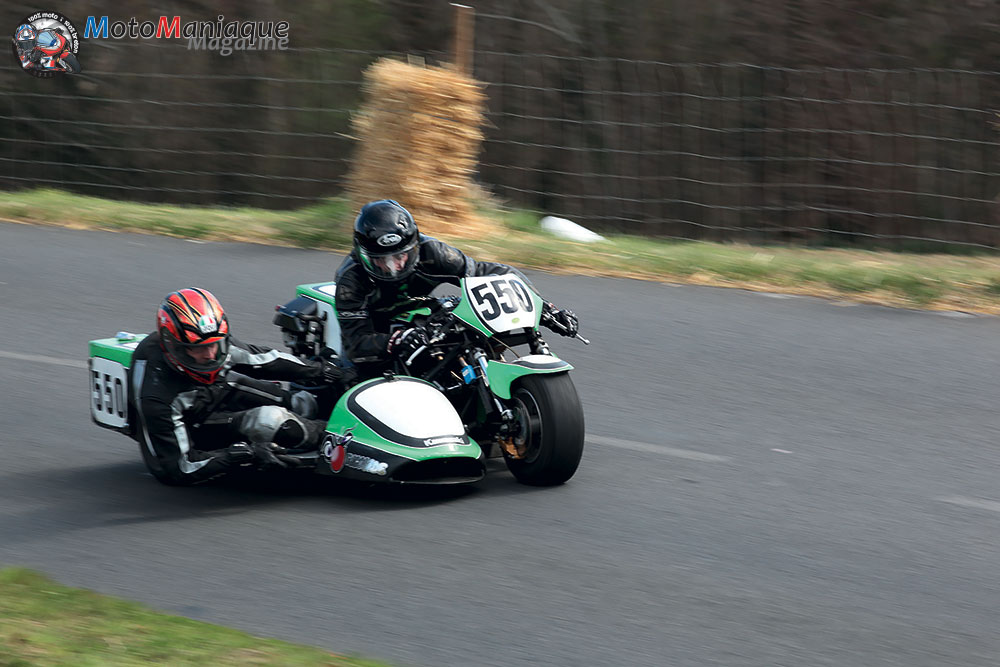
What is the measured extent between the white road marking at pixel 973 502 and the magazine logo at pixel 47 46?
1494cm

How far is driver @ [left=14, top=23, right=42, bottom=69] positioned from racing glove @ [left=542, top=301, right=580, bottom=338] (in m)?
13.9

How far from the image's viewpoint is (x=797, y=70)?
13914 mm

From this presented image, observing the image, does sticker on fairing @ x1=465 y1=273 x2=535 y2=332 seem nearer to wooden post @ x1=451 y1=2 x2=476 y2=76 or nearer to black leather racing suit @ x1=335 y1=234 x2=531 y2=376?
black leather racing suit @ x1=335 y1=234 x2=531 y2=376

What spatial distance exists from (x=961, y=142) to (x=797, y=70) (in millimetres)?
1777

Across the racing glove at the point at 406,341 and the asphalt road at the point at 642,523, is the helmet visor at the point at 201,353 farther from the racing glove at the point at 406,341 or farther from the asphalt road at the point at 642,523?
the racing glove at the point at 406,341

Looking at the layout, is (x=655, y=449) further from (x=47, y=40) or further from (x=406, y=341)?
(x=47, y=40)

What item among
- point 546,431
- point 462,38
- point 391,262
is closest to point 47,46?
point 462,38

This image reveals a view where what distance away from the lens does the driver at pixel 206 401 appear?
6.21 meters

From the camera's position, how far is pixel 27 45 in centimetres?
1861

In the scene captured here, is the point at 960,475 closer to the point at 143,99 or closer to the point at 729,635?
the point at 729,635

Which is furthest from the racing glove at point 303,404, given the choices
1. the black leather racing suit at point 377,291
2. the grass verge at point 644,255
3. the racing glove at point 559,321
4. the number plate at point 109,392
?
the grass verge at point 644,255

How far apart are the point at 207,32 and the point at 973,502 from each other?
13.7m

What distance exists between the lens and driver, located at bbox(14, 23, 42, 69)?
731 inches

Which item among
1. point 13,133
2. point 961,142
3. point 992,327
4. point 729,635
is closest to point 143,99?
point 13,133
